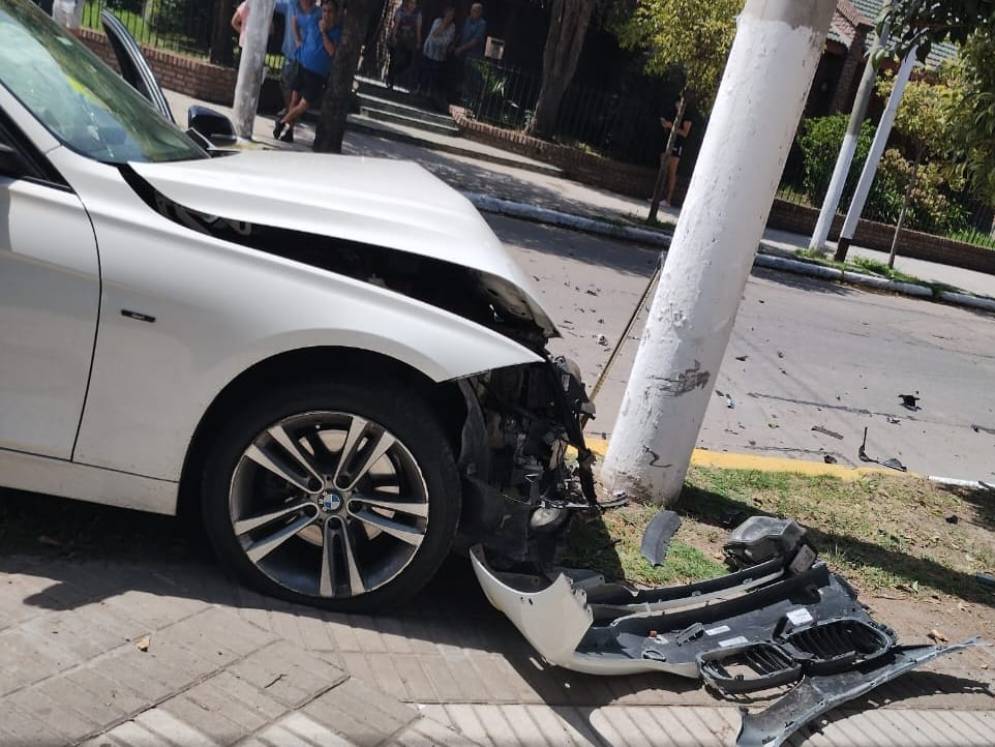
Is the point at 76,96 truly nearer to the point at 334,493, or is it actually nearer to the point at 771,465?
the point at 334,493

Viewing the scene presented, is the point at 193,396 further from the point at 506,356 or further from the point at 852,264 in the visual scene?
the point at 852,264

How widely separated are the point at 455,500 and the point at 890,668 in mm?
1907

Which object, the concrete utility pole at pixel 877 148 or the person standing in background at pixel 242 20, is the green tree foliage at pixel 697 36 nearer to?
the concrete utility pole at pixel 877 148

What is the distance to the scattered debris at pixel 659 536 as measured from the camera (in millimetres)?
4856

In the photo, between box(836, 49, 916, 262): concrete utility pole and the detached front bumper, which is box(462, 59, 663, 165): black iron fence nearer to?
box(836, 49, 916, 262): concrete utility pole

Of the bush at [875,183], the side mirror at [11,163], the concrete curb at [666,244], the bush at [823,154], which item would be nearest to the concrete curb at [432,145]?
the concrete curb at [666,244]

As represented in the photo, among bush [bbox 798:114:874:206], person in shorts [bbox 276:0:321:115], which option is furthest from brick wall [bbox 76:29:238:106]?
bush [bbox 798:114:874:206]

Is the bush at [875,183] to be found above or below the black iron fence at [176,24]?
above

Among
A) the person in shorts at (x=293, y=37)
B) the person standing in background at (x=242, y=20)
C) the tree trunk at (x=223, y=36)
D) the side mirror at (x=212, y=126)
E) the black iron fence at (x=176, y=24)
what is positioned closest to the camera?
the side mirror at (x=212, y=126)

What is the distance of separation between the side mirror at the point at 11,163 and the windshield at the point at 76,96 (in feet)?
0.58

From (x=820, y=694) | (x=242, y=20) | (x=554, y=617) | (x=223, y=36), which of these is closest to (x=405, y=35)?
(x=223, y=36)

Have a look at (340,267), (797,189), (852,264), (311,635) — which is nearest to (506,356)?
(340,267)

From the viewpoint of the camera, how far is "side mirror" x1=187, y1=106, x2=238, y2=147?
533 centimetres

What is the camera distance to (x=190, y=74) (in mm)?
17312
